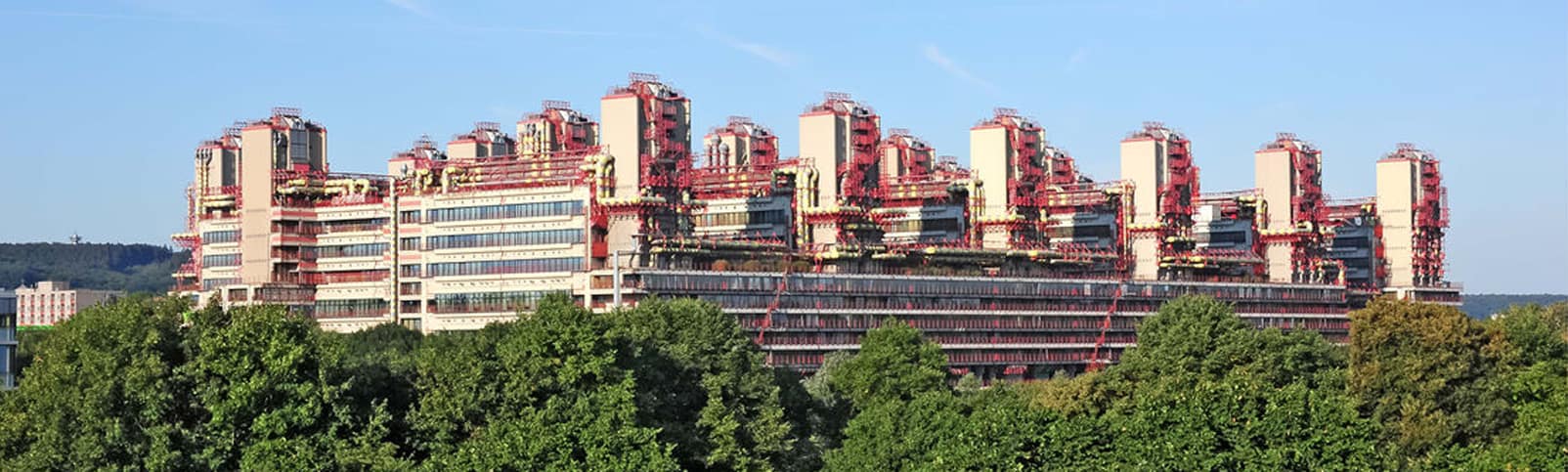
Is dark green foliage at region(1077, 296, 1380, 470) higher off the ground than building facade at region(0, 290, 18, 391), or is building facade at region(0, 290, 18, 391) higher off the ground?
Answer: building facade at region(0, 290, 18, 391)

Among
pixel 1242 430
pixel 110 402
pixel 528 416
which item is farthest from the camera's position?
pixel 1242 430

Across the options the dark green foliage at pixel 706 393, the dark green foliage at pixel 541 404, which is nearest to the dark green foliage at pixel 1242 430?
the dark green foliage at pixel 706 393

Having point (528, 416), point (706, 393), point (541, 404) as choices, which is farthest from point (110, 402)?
point (706, 393)

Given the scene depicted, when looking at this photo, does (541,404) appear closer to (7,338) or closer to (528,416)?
(528,416)

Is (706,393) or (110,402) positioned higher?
(110,402)

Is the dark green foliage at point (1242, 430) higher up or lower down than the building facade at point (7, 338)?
lower down

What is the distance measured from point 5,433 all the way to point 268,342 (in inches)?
630

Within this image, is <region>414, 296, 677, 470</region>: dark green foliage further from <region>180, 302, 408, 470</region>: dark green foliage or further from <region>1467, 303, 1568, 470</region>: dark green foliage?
<region>1467, 303, 1568, 470</region>: dark green foliage

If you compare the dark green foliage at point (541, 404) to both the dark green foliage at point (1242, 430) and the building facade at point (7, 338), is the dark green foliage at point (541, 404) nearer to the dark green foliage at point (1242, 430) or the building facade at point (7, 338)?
the dark green foliage at point (1242, 430)

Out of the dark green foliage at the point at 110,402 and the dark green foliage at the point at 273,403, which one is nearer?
the dark green foliage at the point at 273,403

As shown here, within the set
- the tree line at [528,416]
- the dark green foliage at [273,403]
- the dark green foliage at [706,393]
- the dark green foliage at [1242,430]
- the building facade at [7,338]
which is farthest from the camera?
the building facade at [7,338]

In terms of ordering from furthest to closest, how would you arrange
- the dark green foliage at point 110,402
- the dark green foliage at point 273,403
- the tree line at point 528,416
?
the tree line at point 528,416, the dark green foliage at point 110,402, the dark green foliage at point 273,403

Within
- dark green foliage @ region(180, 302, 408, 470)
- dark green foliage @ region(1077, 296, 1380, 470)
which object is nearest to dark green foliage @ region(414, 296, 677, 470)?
dark green foliage @ region(180, 302, 408, 470)

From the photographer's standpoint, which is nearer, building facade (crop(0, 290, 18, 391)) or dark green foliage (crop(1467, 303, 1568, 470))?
dark green foliage (crop(1467, 303, 1568, 470))
